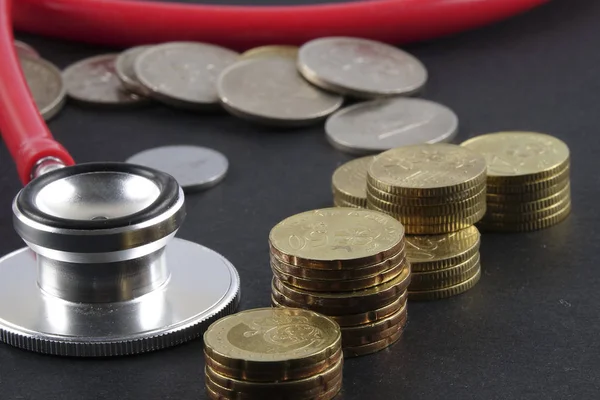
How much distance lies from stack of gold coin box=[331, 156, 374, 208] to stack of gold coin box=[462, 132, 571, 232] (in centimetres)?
23

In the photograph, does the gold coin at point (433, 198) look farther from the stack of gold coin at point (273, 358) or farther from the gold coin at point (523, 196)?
the stack of gold coin at point (273, 358)

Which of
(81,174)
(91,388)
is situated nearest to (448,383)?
(91,388)

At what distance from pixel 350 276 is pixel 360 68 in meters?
1.31

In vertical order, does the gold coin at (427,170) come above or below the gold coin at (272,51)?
above

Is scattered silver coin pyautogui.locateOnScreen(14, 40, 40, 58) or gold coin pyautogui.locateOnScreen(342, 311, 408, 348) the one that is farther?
scattered silver coin pyautogui.locateOnScreen(14, 40, 40, 58)

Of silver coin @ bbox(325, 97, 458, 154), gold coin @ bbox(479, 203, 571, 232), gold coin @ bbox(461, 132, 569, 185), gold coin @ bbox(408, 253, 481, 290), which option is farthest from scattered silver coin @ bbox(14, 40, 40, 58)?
gold coin @ bbox(408, 253, 481, 290)

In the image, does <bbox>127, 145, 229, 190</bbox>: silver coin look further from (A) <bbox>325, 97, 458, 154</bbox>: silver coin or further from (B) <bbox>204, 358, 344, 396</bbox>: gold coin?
(B) <bbox>204, 358, 344, 396</bbox>: gold coin

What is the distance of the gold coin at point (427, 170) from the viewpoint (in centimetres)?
194

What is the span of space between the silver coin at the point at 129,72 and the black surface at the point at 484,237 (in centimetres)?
6

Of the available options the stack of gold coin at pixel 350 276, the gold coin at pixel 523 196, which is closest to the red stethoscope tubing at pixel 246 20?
the gold coin at pixel 523 196

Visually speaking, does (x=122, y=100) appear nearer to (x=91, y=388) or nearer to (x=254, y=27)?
(x=254, y=27)

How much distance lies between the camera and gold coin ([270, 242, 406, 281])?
Result: 1.70m

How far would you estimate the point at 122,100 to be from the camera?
9.52 ft

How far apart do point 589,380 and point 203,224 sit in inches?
33.5
